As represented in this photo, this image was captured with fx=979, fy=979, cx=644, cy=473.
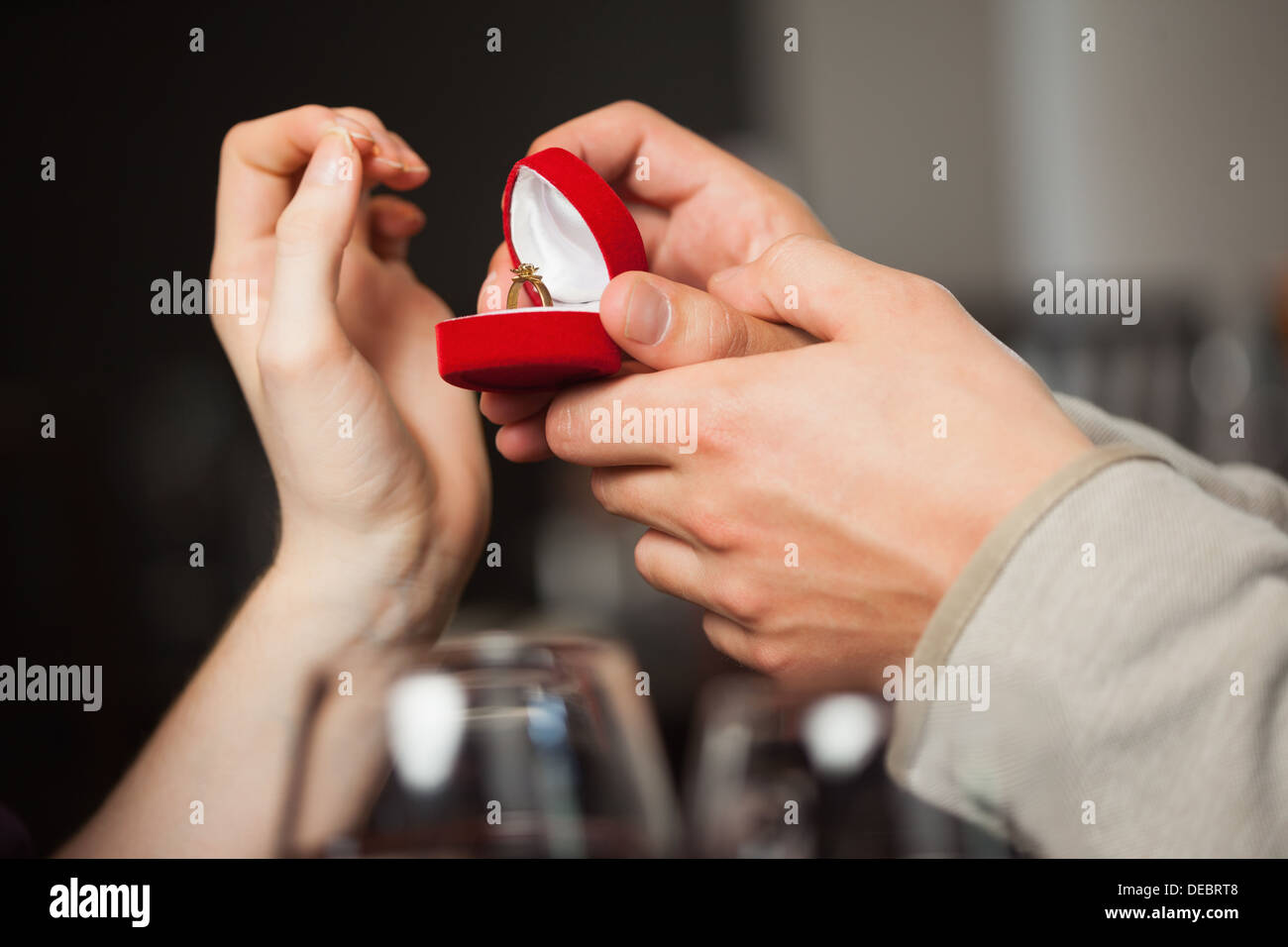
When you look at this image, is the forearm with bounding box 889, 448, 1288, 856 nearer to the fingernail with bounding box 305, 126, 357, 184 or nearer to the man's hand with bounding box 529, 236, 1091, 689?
the man's hand with bounding box 529, 236, 1091, 689

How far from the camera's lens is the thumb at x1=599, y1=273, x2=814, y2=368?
0.22 meters

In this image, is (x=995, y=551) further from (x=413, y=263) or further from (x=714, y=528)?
(x=413, y=263)

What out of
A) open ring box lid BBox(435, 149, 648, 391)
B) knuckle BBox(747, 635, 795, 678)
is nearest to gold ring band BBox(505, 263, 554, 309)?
open ring box lid BBox(435, 149, 648, 391)

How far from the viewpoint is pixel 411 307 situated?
0.31 m

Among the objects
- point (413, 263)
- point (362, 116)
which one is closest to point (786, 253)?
→ point (362, 116)

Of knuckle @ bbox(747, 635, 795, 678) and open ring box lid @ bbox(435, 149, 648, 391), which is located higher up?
open ring box lid @ bbox(435, 149, 648, 391)

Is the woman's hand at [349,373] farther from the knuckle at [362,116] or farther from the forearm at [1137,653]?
the forearm at [1137,653]

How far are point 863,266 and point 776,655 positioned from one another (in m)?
0.10

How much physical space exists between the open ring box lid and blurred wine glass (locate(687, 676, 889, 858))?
119 millimetres

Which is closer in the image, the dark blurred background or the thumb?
the thumb

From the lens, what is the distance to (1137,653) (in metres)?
0.20

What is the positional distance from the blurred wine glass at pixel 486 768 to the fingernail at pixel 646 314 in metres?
0.10
